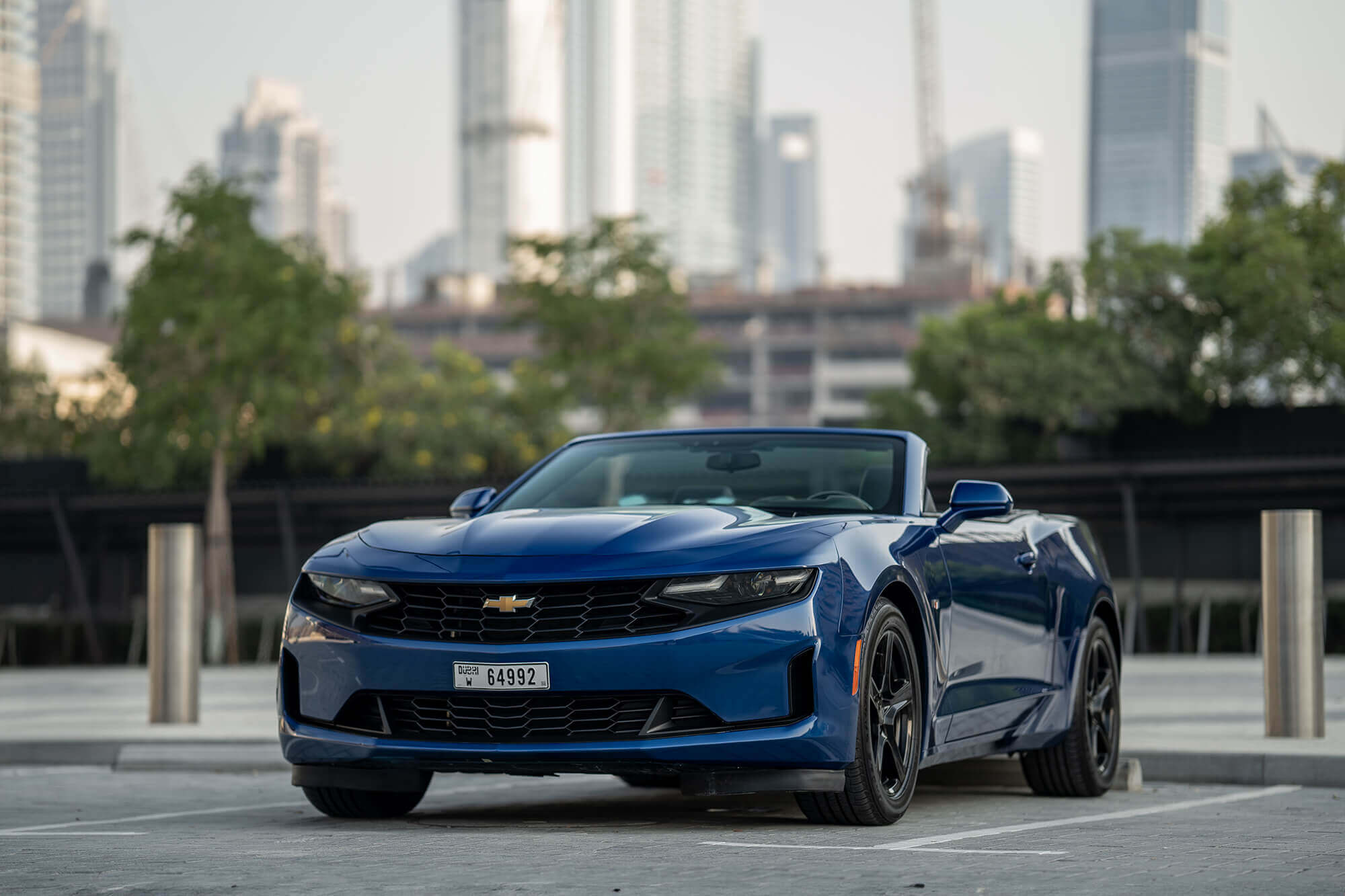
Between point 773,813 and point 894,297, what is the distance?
16046 cm

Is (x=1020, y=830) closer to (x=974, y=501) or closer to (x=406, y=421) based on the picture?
(x=974, y=501)

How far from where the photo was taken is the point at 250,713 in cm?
1438

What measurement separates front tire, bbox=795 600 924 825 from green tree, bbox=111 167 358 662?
30324 millimetres

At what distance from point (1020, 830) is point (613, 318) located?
4192 centimetres

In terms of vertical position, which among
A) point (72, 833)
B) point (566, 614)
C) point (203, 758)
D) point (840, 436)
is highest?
point (840, 436)

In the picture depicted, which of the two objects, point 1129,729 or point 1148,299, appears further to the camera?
point 1148,299

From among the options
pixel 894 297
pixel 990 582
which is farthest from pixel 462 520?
pixel 894 297

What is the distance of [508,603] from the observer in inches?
238

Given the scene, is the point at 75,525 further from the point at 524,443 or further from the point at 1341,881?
the point at 1341,881

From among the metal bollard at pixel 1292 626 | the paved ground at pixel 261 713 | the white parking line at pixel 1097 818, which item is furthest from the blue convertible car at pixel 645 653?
the metal bollard at pixel 1292 626

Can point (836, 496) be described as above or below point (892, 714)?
above

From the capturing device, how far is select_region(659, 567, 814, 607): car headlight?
6.00 m

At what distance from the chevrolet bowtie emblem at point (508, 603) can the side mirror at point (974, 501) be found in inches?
75.2

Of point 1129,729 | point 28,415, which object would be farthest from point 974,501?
point 28,415
